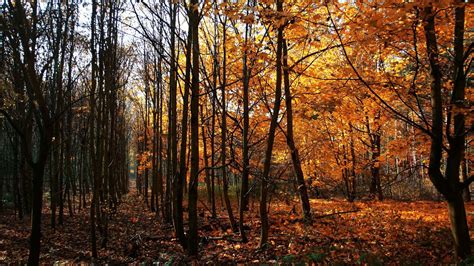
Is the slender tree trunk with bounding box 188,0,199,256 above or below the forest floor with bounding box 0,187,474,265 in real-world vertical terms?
above

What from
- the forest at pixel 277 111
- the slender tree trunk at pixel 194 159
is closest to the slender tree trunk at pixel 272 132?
the forest at pixel 277 111

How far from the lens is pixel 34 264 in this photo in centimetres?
522

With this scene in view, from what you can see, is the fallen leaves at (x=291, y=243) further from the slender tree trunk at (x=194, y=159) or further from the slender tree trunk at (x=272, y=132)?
the slender tree trunk at (x=272, y=132)

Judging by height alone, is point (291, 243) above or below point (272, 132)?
below

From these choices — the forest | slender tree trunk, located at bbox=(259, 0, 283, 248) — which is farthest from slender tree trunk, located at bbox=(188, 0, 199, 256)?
slender tree trunk, located at bbox=(259, 0, 283, 248)

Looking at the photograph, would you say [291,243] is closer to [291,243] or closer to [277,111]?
[291,243]

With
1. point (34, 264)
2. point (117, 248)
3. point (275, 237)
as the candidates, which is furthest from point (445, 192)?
point (117, 248)

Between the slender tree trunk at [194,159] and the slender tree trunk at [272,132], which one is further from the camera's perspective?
the slender tree trunk at [272,132]

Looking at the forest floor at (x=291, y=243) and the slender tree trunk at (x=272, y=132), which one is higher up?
the slender tree trunk at (x=272, y=132)

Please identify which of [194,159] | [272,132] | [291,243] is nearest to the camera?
[194,159]

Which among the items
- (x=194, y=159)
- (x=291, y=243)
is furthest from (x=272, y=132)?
(x=291, y=243)

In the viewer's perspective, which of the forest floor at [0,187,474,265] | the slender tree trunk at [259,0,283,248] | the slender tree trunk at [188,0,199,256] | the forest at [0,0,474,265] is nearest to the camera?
the forest at [0,0,474,265]

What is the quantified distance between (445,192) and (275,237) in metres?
4.19

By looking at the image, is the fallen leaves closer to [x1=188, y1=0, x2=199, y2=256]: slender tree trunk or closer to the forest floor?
the forest floor
